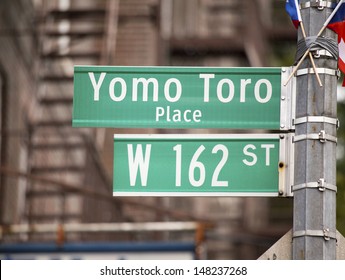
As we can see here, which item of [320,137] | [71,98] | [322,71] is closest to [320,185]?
[320,137]

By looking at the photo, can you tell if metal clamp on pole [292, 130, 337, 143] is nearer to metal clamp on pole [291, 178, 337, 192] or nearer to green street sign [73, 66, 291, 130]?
metal clamp on pole [291, 178, 337, 192]

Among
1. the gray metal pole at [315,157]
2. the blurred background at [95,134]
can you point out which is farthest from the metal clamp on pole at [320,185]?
the blurred background at [95,134]

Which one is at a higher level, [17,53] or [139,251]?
[17,53]

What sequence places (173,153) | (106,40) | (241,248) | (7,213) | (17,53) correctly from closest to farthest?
(173,153), (7,213), (17,53), (106,40), (241,248)

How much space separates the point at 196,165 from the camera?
642cm

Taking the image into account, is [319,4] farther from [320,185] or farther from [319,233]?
[319,233]

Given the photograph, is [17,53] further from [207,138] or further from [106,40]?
[207,138]

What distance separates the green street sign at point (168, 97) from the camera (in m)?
6.50

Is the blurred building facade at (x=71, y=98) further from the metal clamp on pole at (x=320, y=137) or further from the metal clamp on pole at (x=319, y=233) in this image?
the metal clamp on pole at (x=319, y=233)

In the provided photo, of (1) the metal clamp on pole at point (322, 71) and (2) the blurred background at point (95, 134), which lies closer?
(1) the metal clamp on pole at point (322, 71)

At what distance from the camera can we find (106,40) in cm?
1908

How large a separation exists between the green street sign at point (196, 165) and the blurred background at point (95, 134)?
431 centimetres
